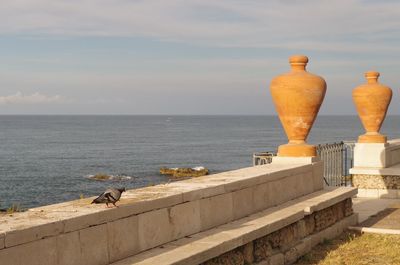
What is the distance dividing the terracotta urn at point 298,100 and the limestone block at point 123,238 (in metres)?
4.89

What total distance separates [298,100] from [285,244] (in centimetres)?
283

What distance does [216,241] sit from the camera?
248 inches

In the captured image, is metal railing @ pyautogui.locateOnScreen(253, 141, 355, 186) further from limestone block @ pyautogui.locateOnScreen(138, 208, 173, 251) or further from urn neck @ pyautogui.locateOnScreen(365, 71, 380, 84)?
limestone block @ pyautogui.locateOnScreen(138, 208, 173, 251)

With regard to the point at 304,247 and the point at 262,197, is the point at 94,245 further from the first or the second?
the point at 304,247

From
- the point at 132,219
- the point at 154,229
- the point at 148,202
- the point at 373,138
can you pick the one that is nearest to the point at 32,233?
the point at 132,219

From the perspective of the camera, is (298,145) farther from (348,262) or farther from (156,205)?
(156,205)

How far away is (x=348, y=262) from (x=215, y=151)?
72.2 m

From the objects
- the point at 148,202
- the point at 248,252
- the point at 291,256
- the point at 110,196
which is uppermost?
the point at 110,196

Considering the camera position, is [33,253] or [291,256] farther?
[291,256]

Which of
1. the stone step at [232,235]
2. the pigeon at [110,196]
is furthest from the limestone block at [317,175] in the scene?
the pigeon at [110,196]

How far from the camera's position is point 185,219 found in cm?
653

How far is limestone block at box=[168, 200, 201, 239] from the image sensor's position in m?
6.36

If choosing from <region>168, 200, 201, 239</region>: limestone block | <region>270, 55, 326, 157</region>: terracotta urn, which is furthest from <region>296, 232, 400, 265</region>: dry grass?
<region>168, 200, 201, 239</region>: limestone block

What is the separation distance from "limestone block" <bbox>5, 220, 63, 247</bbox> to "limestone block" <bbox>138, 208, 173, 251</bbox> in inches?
45.7
